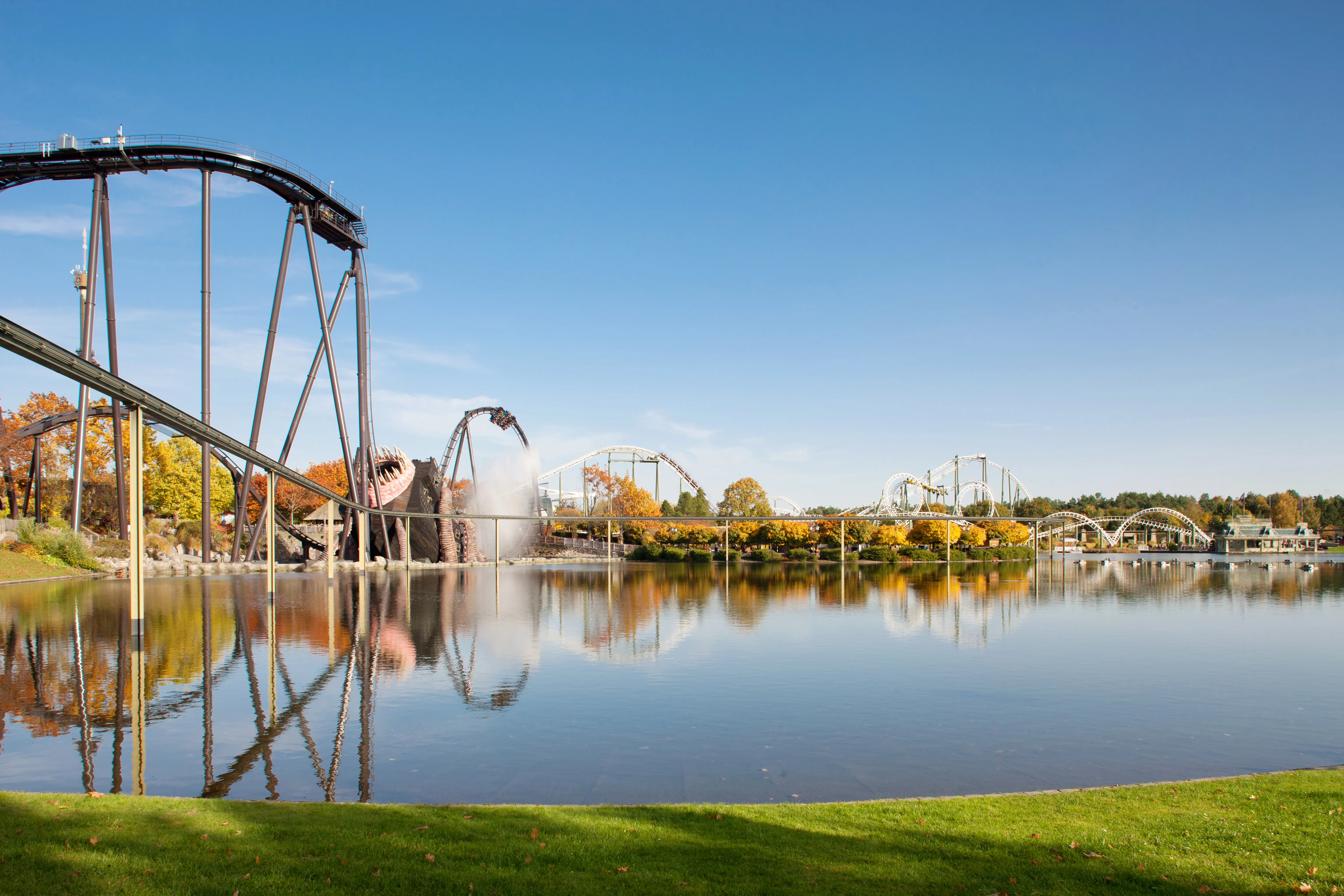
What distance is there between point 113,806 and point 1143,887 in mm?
7694

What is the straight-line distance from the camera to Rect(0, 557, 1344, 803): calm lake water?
9062 mm

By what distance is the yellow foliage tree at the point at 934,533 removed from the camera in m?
68.6

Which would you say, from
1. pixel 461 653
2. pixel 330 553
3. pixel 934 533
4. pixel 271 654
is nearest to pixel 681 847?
pixel 461 653

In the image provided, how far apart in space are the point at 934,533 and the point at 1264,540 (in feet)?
186

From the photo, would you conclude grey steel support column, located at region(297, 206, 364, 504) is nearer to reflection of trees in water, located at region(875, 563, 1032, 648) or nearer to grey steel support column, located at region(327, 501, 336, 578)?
grey steel support column, located at region(327, 501, 336, 578)

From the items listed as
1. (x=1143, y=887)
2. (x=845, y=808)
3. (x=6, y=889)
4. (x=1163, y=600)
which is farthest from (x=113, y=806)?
(x=1163, y=600)

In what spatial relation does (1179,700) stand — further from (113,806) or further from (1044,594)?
(1044,594)

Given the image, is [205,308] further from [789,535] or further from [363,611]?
[789,535]

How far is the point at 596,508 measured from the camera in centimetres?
8606

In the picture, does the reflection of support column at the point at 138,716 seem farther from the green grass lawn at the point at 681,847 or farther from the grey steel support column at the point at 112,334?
the grey steel support column at the point at 112,334

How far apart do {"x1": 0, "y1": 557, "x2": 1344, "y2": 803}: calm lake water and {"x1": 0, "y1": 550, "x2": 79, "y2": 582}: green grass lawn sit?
551 cm

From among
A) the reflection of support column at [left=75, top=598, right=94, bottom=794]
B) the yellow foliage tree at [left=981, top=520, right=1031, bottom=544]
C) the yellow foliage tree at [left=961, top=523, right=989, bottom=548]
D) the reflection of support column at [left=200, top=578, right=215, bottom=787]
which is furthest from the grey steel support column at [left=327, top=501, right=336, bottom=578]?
the yellow foliage tree at [left=981, top=520, right=1031, bottom=544]

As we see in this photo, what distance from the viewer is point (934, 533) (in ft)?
227

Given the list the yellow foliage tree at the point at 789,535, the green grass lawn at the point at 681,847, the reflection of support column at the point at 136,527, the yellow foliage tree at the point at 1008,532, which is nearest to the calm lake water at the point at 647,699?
the reflection of support column at the point at 136,527
